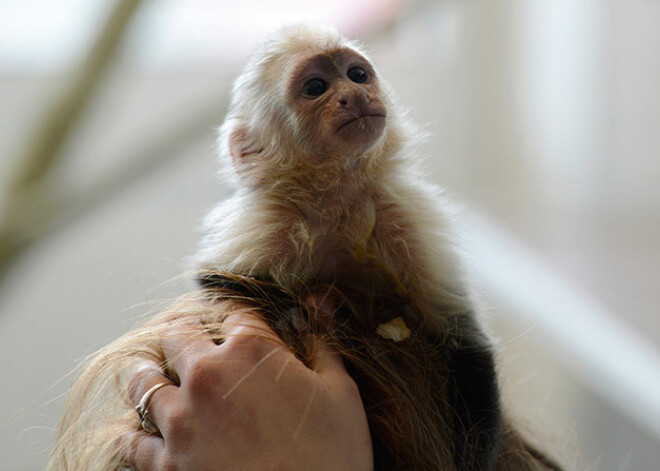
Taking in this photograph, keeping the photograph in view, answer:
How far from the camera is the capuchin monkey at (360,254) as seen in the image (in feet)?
Answer: 2.83

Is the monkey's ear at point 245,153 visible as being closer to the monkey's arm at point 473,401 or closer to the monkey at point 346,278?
the monkey at point 346,278

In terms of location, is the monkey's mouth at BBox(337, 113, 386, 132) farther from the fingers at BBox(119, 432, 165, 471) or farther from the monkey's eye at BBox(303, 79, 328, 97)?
the fingers at BBox(119, 432, 165, 471)

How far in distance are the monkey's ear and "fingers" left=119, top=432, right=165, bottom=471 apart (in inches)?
15.7

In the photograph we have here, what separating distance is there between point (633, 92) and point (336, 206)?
2088mm

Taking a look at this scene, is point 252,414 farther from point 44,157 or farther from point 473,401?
point 44,157

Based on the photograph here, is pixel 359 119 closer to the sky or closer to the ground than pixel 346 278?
closer to the sky

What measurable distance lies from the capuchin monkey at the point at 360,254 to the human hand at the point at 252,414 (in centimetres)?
8

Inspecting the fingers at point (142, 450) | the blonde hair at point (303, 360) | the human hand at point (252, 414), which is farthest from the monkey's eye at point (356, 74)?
the fingers at point (142, 450)

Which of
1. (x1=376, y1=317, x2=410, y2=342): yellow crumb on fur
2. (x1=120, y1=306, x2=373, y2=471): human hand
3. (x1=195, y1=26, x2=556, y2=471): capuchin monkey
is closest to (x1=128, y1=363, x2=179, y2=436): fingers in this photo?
(x1=120, y1=306, x2=373, y2=471): human hand

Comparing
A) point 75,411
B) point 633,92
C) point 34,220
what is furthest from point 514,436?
point 633,92

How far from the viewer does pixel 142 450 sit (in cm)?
80

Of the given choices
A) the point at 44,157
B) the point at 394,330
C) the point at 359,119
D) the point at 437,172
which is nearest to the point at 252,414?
the point at 394,330

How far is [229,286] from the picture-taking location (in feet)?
3.11

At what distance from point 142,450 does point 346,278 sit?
0.32 meters
